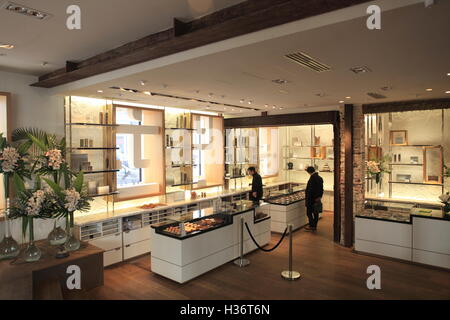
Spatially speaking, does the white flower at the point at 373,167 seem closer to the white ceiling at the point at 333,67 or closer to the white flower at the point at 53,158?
the white ceiling at the point at 333,67

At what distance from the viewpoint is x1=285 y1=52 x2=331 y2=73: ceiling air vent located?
321cm

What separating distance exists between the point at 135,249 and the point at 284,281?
2.84m

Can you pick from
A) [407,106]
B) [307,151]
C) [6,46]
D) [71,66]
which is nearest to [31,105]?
[71,66]

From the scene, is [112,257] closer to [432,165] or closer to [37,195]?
[37,195]

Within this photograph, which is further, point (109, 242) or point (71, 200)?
point (109, 242)

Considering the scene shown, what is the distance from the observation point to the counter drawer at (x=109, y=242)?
5381 mm

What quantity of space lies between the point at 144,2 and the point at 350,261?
18.0 ft

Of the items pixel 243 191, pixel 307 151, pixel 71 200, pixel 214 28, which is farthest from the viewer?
pixel 307 151

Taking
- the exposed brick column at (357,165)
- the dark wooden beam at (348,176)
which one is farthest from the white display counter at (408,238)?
the exposed brick column at (357,165)

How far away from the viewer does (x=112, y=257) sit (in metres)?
5.55

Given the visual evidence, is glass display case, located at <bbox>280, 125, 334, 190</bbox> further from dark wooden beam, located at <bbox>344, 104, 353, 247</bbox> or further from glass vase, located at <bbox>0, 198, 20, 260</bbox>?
glass vase, located at <bbox>0, 198, 20, 260</bbox>

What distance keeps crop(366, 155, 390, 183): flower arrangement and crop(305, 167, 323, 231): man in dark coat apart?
133 cm

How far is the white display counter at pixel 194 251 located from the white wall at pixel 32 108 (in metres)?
1.92

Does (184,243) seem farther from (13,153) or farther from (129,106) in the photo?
(129,106)
